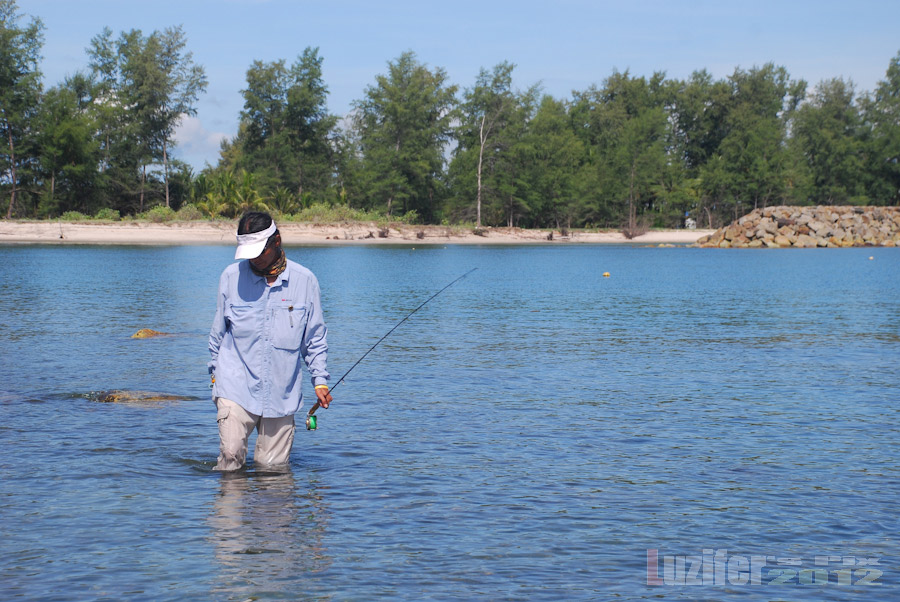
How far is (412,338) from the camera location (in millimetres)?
17562

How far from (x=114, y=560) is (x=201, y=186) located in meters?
71.2

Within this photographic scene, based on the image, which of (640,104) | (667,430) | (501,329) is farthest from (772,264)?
(640,104)

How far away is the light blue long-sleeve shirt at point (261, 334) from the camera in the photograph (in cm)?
626

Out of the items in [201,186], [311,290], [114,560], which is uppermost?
[201,186]

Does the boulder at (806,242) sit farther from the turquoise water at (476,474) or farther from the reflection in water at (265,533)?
the reflection in water at (265,533)

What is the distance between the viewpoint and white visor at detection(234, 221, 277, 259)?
6.00 meters

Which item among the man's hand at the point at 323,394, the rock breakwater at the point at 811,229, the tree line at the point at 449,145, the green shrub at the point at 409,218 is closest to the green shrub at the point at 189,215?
the tree line at the point at 449,145

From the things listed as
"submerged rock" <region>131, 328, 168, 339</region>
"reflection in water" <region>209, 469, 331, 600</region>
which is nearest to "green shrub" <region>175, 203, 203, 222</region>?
"submerged rock" <region>131, 328, 168, 339</region>

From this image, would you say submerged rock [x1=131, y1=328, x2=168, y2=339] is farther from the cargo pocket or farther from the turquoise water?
the cargo pocket

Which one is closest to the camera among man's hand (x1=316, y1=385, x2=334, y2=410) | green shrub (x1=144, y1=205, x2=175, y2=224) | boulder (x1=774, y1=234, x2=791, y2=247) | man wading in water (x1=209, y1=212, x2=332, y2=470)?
man wading in water (x1=209, y1=212, x2=332, y2=470)

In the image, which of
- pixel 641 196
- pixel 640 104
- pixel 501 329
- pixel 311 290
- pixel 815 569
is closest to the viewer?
pixel 815 569

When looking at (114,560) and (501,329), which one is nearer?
(114,560)

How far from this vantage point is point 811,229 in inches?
3125

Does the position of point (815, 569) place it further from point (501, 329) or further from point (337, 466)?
point (501, 329)
